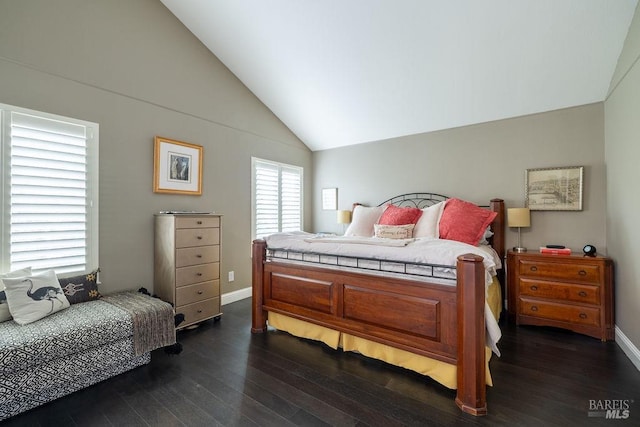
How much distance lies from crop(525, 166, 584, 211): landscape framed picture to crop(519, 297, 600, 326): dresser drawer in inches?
41.9

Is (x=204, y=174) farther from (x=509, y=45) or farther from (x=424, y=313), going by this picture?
(x=509, y=45)

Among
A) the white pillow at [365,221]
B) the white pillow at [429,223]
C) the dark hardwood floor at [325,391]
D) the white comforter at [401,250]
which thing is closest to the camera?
the dark hardwood floor at [325,391]

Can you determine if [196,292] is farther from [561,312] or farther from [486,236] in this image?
[561,312]

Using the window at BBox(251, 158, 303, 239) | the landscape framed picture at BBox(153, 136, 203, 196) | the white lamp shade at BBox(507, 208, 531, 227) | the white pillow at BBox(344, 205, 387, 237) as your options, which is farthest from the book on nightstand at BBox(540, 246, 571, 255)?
the landscape framed picture at BBox(153, 136, 203, 196)

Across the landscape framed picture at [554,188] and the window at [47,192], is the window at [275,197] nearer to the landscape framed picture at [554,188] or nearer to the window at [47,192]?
the window at [47,192]

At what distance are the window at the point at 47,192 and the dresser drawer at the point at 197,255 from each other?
2.33 feet

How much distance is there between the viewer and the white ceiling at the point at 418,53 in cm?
246

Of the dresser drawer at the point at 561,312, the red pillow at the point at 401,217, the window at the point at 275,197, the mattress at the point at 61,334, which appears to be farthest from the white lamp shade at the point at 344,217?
the mattress at the point at 61,334

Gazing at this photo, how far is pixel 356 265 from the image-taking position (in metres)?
2.28

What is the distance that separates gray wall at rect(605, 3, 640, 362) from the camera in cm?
223

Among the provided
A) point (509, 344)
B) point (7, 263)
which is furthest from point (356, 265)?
point (7, 263)

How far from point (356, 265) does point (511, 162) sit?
101 inches

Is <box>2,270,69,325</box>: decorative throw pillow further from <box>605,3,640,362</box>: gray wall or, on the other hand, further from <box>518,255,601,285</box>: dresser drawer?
<box>605,3,640,362</box>: gray wall

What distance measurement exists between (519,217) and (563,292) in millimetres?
838
